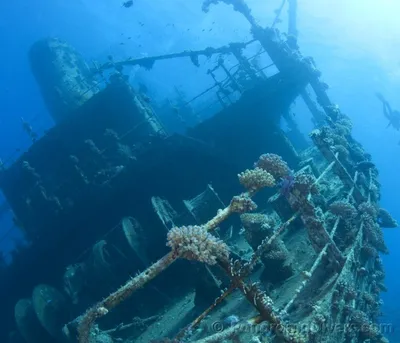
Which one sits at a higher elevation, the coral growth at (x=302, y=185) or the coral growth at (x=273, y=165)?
the coral growth at (x=273, y=165)

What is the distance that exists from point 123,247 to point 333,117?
41.1 feet

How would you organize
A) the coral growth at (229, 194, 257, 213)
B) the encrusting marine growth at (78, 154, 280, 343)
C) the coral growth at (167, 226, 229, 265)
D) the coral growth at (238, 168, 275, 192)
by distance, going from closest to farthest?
the encrusting marine growth at (78, 154, 280, 343), the coral growth at (167, 226, 229, 265), the coral growth at (229, 194, 257, 213), the coral growth at (238, 168, 275, 192)

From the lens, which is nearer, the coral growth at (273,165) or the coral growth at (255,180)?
the coral growth at (255,180)

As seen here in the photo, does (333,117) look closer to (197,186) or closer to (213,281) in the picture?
(197,186)

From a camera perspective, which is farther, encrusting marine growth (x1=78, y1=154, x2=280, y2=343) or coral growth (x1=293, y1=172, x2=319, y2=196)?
coral growth (x1=293, y1=172, x2=319, y2=196)

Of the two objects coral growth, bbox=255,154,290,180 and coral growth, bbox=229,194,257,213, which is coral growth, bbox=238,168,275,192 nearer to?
coral growth, bbox=229,194,257,213

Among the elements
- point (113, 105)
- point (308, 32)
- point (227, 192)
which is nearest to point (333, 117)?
point (227, 192)

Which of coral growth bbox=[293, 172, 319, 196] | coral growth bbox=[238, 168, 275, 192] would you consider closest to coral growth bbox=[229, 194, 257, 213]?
coral growth bbox=[238, 168, 275, 192]

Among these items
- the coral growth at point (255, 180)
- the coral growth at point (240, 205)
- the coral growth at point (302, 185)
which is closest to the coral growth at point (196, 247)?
the coral growth at point (240, 205)

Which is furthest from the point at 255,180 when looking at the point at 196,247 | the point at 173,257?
the point at 173,257

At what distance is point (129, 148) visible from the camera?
1677cm

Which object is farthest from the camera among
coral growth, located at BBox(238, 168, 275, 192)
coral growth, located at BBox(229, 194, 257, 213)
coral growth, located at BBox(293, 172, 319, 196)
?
coral growth, located at BBox(293, 172, 319, 196)

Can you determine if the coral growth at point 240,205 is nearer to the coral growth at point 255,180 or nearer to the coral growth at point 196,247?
Answer: the coral growth at point 255,180

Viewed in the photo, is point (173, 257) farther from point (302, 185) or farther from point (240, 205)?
point (302, 185)
